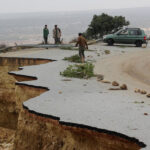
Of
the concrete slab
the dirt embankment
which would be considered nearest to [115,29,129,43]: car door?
the concrete slab

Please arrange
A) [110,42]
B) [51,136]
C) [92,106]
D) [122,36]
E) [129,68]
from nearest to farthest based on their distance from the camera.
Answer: [51,136] < [92,106] < [129,68] < [122,36] < [110,42]

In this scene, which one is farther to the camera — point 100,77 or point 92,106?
point 100,77

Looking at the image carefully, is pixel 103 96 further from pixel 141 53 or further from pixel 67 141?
pixel 141 53

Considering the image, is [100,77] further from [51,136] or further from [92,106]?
A: [51,136]

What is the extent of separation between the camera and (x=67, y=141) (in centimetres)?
938

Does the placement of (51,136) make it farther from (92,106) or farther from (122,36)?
(122,36)

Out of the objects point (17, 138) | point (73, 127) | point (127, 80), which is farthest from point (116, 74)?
point (73, 127)

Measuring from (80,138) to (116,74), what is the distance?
8967 millimetres

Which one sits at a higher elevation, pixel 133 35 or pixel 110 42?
pixel 133 35

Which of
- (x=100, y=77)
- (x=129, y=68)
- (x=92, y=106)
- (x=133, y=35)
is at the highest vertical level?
(x=133, y=35)

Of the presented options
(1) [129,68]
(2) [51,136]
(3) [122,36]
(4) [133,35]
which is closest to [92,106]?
(2) [51,136]

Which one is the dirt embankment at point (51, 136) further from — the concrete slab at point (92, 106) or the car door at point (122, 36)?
the car door at point (122, 36)

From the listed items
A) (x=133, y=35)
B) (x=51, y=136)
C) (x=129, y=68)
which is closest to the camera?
(x=51, y=136)

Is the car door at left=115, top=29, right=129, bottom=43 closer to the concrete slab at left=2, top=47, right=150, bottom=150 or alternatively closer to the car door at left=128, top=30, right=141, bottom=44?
the car door at left=128, top=30, right=141, bottom=44
